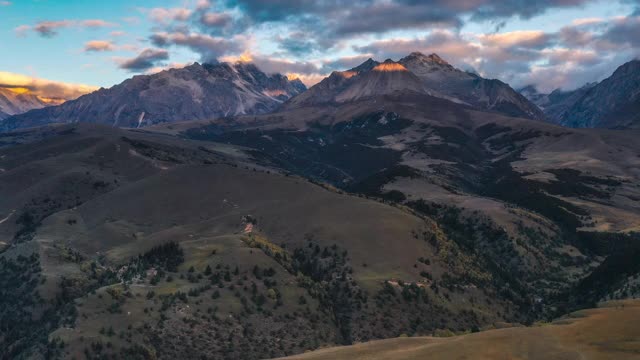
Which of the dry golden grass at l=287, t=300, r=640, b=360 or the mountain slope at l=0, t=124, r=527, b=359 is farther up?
the dry golden grass at l=287, t=300, r=640, b=360

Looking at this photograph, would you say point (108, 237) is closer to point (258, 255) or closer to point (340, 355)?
point (258, 255)

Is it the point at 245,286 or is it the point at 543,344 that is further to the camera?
the point at 245,286

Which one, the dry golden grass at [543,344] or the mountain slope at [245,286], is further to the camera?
the mountain slope at [245,286]

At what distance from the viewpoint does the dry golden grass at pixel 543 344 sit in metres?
56.7

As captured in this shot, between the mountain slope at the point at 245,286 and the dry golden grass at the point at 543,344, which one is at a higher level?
the dry golden grass at the point at 543,344

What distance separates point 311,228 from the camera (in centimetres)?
17350

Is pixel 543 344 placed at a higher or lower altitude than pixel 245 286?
higher

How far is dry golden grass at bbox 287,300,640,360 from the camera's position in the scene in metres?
56.7

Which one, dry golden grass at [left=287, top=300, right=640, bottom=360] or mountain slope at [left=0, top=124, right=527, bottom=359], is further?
mountain slope at [left=0, top=124, right=527, bottom=359]

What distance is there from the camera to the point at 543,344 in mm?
60469

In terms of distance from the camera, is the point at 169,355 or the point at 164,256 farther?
the point at 164,256

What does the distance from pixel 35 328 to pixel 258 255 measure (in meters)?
44.9

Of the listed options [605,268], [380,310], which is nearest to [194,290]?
[380,310]

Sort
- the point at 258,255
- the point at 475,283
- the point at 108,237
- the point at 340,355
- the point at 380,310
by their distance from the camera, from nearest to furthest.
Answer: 1. the point at 340,355
2. the point at 380,310
3. the point at 258,255
4. the point at 475,283
5. the point at 108,237
